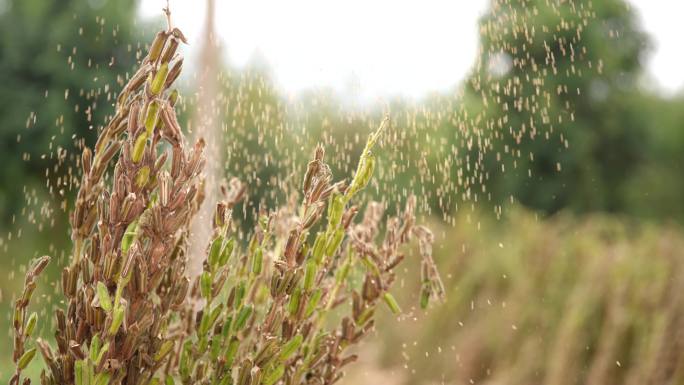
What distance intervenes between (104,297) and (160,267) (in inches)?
1.9

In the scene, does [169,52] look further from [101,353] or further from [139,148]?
[101,353]

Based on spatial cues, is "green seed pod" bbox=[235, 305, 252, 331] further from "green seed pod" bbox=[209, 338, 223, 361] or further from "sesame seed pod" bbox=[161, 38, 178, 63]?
"sesame seed pod" bbox=[161, 38, 178, 63]

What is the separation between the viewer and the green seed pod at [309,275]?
0.61 m

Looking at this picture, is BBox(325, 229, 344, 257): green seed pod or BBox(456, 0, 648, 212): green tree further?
BBox(456, 0, 648, 212): green tree

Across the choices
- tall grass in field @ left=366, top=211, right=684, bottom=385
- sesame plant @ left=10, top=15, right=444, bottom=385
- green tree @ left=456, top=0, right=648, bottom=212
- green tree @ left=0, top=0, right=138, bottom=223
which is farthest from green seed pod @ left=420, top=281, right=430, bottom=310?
green tree @ left=456, top=0, right=648, bottom=212

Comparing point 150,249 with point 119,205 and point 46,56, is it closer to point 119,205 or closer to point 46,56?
point 119,205

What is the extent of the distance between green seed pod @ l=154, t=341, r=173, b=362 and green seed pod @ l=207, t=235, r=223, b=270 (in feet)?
0.19

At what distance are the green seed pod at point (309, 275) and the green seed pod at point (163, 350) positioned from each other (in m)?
0.10

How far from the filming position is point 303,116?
9414mm

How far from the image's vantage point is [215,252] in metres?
0.61

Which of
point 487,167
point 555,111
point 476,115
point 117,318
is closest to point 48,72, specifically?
point 476,115

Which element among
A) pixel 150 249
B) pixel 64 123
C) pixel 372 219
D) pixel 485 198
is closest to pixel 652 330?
pixel 372 219

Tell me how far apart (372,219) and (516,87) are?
10707 millimetres

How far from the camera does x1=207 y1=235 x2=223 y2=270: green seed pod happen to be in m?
0.61
